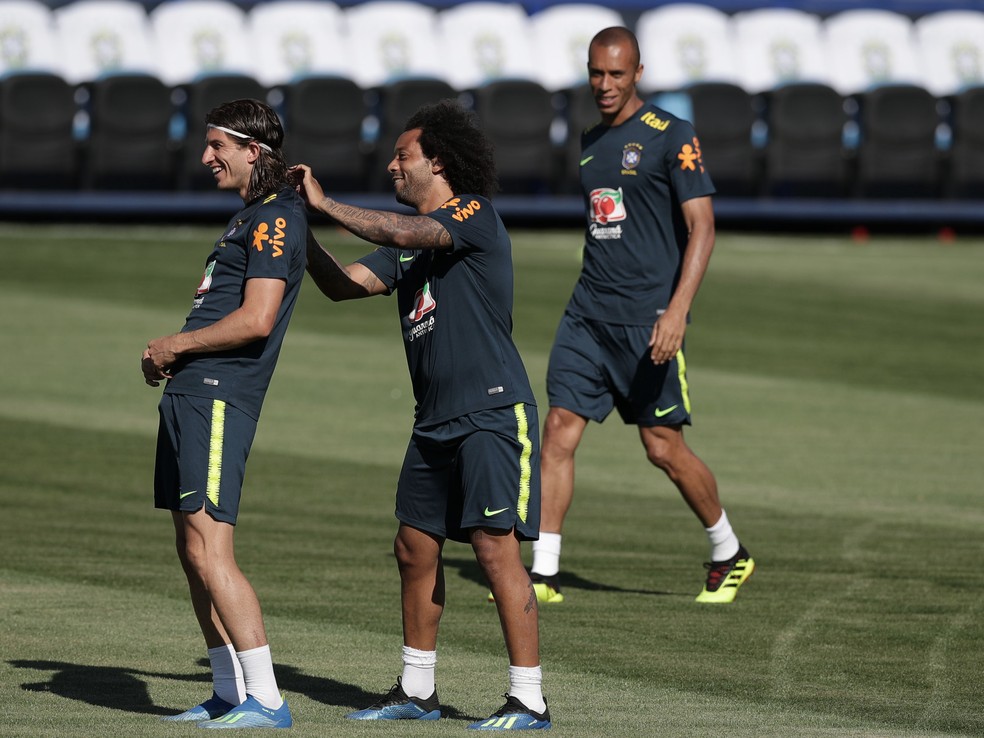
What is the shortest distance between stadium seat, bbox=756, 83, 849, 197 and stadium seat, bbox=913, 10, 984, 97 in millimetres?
3317

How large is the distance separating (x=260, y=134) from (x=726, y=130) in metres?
19.3

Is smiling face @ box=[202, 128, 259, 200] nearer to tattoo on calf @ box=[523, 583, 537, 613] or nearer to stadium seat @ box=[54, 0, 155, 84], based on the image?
tattoo on calf @ box=[523, 583, 537, 613]

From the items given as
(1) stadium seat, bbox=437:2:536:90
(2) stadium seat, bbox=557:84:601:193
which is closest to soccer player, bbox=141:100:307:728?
(2) stadium seat, bbox=557:84:601:193

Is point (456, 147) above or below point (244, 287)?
above

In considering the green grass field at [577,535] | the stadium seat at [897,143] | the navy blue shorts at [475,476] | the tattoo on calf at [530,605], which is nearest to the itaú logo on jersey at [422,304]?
the navy blue shorts at [475,476]

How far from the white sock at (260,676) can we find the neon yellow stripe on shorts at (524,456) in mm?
973

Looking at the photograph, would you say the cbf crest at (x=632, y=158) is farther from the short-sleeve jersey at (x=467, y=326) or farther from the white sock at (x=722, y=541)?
the short-sleeve jersey at (x=467, y=326)

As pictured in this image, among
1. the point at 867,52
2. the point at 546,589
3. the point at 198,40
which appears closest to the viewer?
the point at 546,589

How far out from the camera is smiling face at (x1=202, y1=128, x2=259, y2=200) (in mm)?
6078

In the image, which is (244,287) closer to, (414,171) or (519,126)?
(414,171)

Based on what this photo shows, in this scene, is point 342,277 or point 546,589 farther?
point 546,589

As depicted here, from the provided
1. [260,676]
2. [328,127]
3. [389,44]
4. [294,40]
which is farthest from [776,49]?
[260,676]

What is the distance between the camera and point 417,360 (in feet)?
20.9

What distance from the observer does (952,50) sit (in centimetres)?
2817
